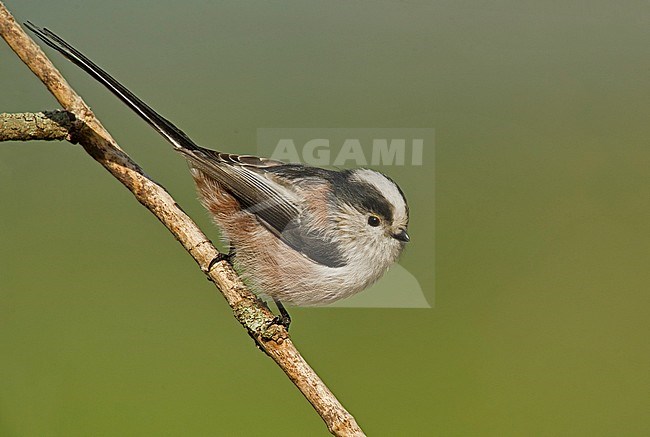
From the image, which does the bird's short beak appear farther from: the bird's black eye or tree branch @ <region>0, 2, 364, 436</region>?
tree branch @ <region>0, 2, 364, 436</region>

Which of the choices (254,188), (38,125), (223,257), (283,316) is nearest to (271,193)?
(254,188)

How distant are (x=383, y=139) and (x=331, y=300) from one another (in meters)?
0.39

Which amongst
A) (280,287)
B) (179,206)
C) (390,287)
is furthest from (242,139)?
(390,287)

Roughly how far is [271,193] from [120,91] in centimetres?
37

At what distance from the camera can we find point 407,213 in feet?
4.16

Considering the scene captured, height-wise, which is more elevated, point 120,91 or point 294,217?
point 120,91

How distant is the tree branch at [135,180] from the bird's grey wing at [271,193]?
0.13m

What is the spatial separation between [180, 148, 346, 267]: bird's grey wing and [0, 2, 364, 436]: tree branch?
13 cm

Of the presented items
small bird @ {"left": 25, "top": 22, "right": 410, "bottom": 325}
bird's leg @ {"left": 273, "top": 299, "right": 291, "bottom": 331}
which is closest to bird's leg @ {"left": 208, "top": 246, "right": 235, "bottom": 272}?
small bird @ {"left": 25, "top": 22, "right": 410, "bottom": 325}

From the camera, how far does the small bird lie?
1260 millimetres

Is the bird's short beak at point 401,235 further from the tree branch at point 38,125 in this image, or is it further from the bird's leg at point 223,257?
the tree branch at point 38,125

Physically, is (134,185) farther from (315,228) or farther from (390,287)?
(390,287)

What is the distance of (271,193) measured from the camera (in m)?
1.34

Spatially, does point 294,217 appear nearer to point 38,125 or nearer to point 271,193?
point 271,193
